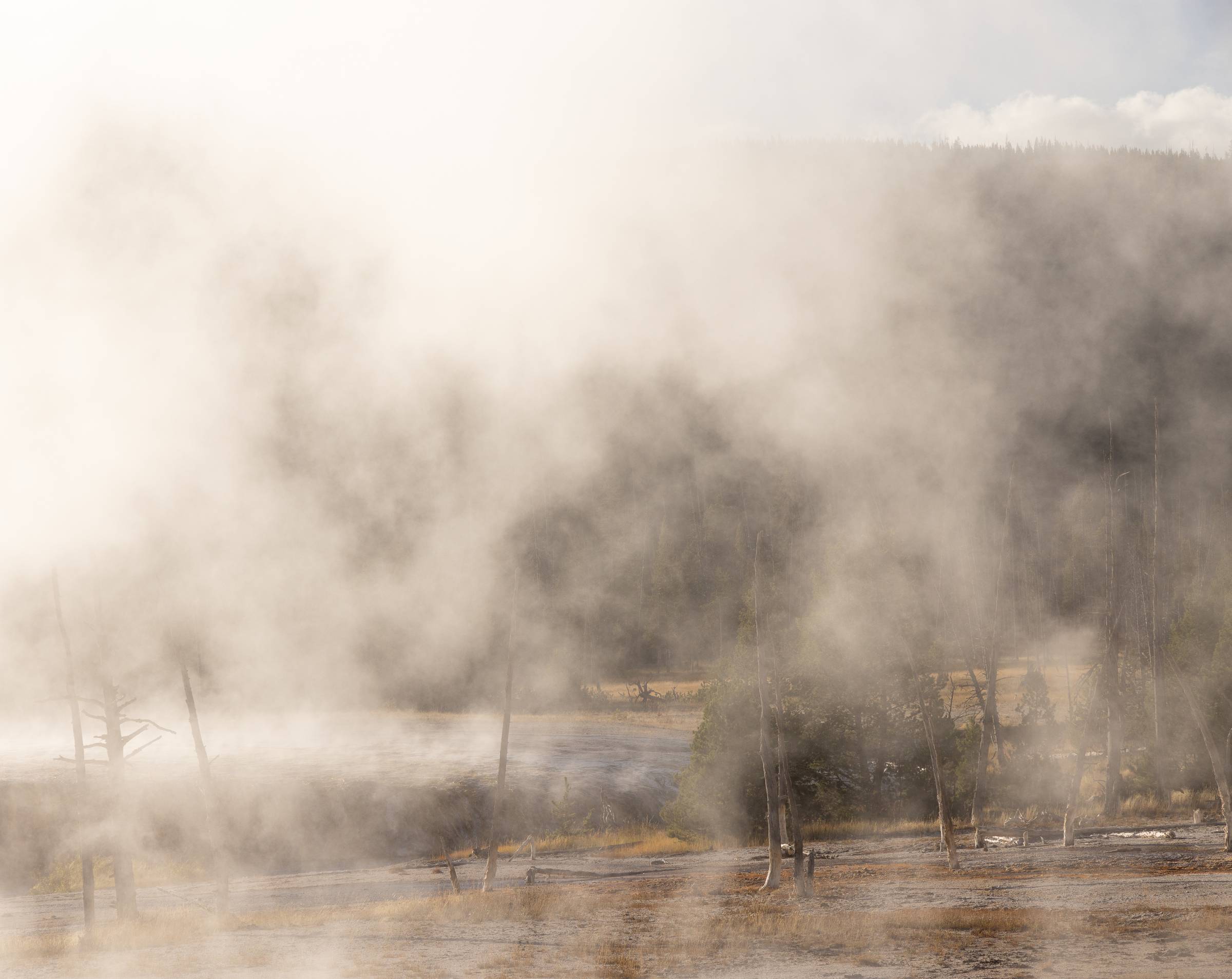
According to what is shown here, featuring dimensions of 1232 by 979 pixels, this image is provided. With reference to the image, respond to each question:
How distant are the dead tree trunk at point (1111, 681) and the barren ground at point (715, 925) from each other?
514cm

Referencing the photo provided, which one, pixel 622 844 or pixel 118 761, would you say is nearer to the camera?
pixel 118 761

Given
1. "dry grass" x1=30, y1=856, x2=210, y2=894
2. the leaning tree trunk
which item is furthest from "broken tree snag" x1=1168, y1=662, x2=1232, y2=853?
"dry grass" x1=30, y1=856, x2=210, y2=894

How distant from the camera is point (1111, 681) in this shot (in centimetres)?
3030

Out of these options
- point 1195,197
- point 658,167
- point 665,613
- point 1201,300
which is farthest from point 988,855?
point 1195,197

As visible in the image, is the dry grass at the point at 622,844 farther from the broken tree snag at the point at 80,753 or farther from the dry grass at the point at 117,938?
the broken tree snag at the point at 80,753

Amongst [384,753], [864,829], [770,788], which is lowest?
[864,829]

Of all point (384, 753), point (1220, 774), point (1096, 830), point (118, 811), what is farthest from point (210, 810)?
point (1096, 830)

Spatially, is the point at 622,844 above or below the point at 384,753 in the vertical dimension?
below

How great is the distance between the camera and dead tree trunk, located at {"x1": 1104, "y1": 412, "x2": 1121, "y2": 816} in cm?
2847

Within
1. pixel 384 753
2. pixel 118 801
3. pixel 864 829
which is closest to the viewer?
pixel 118 801

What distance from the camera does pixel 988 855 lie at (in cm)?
2647

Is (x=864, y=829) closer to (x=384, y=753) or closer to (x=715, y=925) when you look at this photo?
(x=384, y=753)

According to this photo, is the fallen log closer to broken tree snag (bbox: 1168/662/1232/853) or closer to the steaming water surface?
broken tree snag (bbox: 1168/662/1232/853)

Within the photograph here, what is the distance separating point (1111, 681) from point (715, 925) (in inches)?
699
